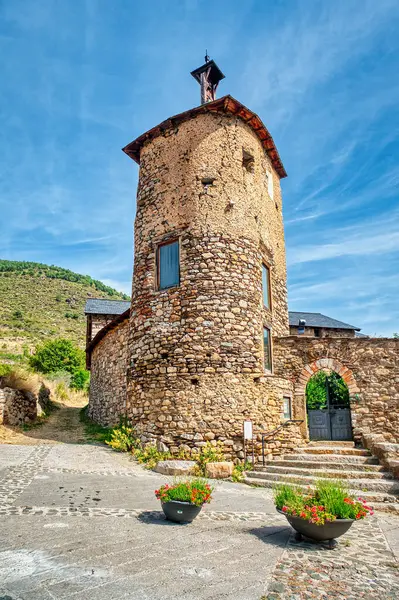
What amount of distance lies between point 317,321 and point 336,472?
14.9m

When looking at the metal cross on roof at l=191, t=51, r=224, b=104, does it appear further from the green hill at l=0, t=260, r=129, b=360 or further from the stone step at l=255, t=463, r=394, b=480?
the green hill at l=0, t=260, r=129, b=360

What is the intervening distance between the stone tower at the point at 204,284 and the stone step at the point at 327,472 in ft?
3.33

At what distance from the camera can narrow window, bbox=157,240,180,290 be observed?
11679mm

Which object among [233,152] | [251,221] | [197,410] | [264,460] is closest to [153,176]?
[233,152]

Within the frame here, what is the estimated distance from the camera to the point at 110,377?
53.7 feet

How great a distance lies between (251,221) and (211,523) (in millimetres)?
8392

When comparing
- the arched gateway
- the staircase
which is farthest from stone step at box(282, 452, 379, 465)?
the arched gateway

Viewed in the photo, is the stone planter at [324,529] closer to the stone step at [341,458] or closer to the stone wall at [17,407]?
the stone step at [341,458]

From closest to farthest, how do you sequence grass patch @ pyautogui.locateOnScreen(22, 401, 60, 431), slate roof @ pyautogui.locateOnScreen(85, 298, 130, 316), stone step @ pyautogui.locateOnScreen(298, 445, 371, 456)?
stone step @ pyautogui.locateOnScreen(298, 445, 371, 456) → grass patch @ pyautogui.locateOnScreen(22, 401, 60, 431) → slate roof @ pyautogui.locateOnScreen(85, 298, 130, 316)

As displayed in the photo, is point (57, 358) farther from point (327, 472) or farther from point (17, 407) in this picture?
point (327, 472)

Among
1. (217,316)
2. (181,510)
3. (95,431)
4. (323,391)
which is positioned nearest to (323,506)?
(181,510)

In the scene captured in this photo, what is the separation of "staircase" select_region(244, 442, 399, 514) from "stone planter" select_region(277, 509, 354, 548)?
3.26 m

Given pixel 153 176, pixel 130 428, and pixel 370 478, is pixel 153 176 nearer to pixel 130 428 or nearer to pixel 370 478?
pixel 130 428

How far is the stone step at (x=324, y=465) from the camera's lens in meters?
9.33
